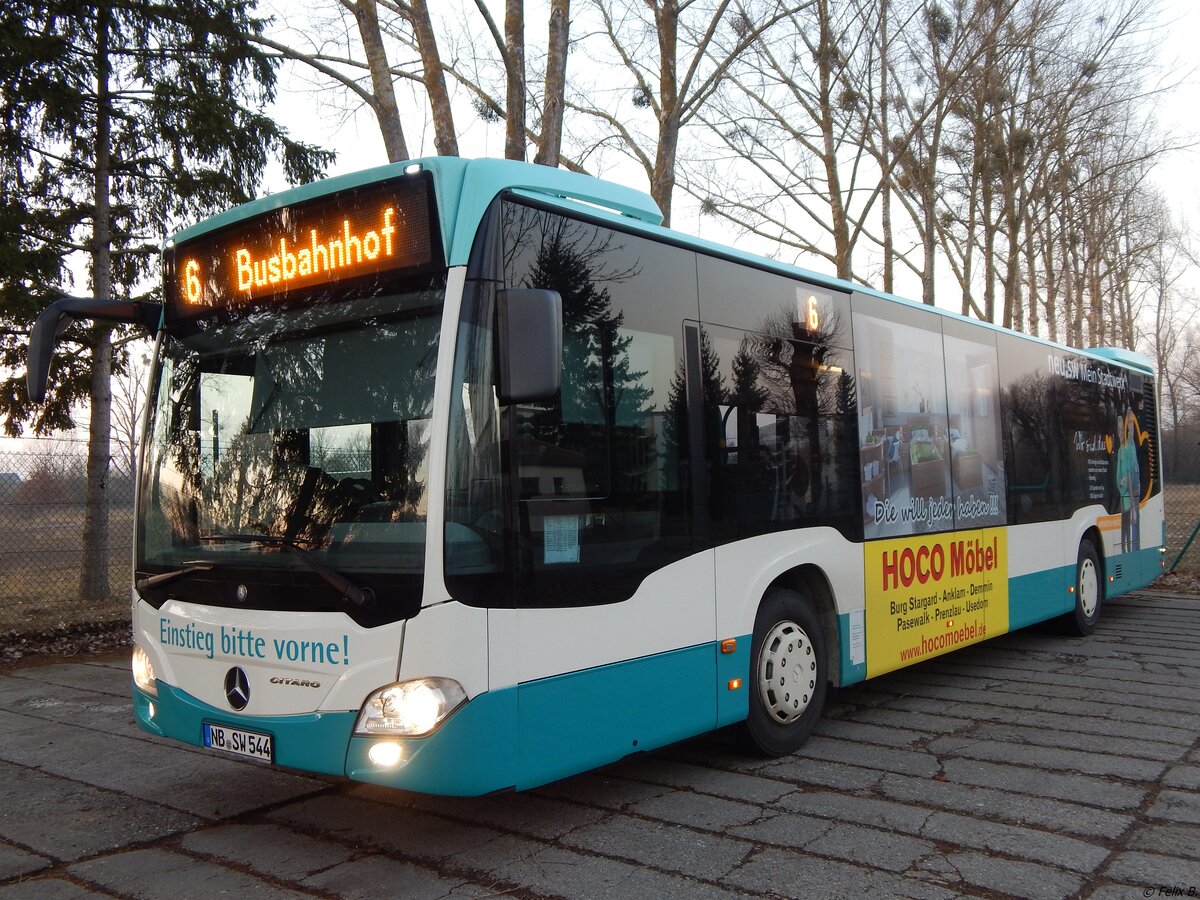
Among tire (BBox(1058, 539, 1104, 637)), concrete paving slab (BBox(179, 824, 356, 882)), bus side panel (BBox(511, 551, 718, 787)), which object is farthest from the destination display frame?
tire (BBox(1058, 539, 1104, 637))

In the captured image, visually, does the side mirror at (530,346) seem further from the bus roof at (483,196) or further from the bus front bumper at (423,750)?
the bus front bumper at (423,750)

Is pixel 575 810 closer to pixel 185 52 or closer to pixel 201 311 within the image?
pixel 201 311

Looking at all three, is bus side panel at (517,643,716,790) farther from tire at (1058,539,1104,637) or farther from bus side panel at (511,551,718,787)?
tire at (1058,539,1104,637)

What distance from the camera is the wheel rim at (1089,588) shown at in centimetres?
984

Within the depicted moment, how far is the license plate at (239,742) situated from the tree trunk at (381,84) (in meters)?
7.98

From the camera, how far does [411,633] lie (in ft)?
12.6

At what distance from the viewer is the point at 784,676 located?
18.6 ft

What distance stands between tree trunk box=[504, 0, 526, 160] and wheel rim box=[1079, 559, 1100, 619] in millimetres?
7218

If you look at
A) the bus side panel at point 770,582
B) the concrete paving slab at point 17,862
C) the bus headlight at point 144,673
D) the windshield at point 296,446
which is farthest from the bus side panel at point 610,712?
the concrete paving slab at point 17,862

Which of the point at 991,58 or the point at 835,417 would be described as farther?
the point at 991,58

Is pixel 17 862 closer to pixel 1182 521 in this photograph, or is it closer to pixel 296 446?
pixel 296 446

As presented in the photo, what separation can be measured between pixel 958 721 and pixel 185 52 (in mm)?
10903

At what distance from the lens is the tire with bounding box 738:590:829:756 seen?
18.1 feet

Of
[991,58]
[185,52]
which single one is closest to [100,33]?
[185,52]
